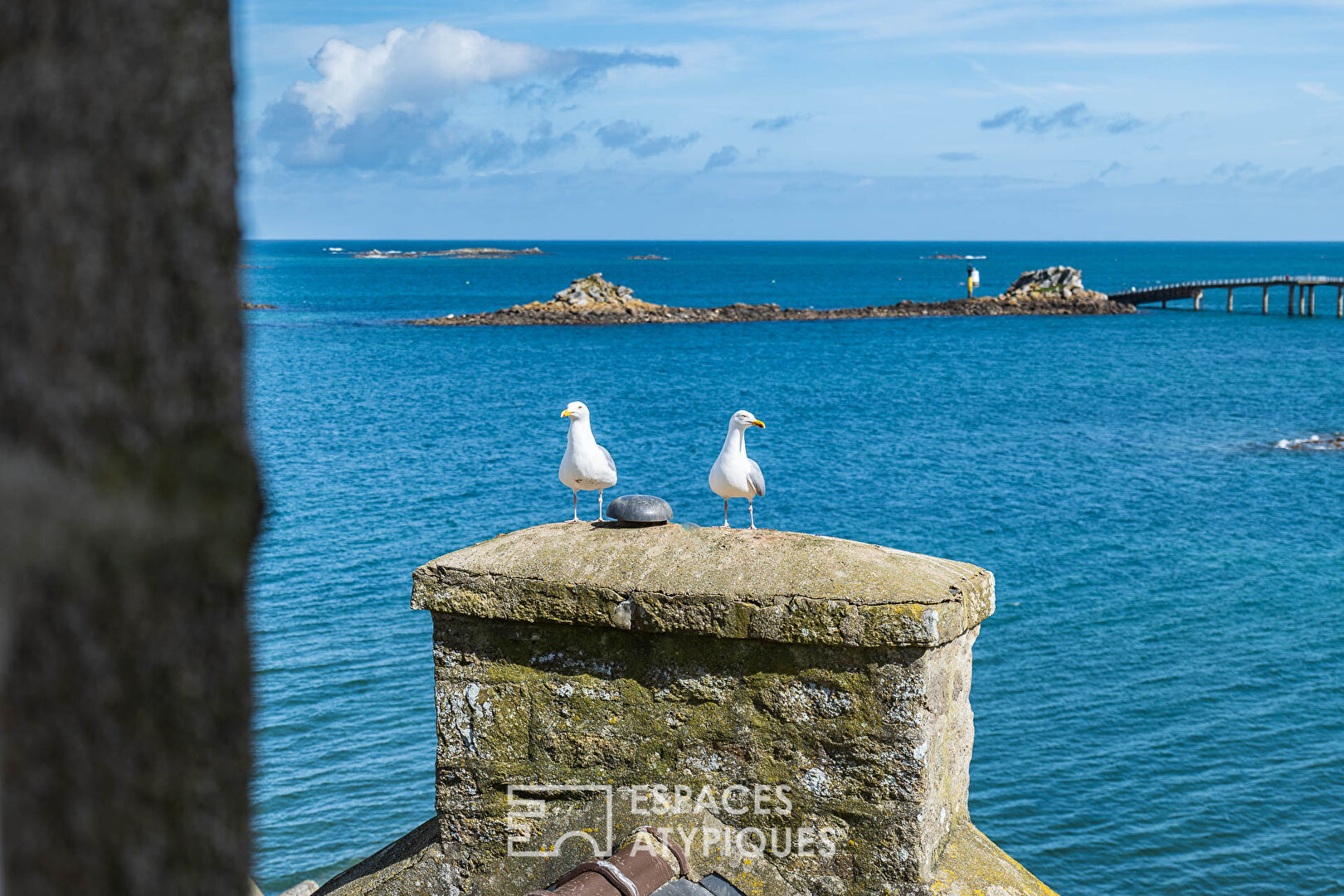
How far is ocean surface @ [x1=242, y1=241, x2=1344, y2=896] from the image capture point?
13742 millimetres

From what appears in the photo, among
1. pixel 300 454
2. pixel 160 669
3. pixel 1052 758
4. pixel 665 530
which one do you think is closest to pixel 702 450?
pixel 300 454

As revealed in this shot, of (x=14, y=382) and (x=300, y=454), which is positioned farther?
(x=300, y=454)

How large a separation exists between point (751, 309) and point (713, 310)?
11.3ft

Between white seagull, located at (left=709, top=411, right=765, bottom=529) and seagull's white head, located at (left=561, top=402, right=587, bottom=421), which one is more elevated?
seagull's white head, located at (left=561, top=402, right=587, bottom=421)

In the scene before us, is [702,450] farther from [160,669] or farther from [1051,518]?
[160,669]

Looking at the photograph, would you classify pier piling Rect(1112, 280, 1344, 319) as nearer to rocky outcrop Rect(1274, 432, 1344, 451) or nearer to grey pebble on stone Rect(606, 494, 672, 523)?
rocky outcrop Rect(1274, 432, 1344, 451)

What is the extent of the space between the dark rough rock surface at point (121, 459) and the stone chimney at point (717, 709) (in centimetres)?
295

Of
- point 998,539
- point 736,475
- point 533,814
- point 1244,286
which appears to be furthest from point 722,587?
point 1244,286

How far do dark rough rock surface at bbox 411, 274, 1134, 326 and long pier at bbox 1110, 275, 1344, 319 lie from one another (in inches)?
176

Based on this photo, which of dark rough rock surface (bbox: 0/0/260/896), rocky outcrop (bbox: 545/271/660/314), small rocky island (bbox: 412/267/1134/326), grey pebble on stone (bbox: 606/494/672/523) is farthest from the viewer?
rocky outcrop (bbox: 545/271/660/314)

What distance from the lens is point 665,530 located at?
429cm

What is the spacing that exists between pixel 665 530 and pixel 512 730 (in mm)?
901

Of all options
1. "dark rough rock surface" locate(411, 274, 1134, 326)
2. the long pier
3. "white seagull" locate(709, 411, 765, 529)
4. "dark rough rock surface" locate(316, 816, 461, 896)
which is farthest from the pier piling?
"dark rough rock surface" locate(316, 816, 461, 896)

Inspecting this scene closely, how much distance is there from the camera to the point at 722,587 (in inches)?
150
